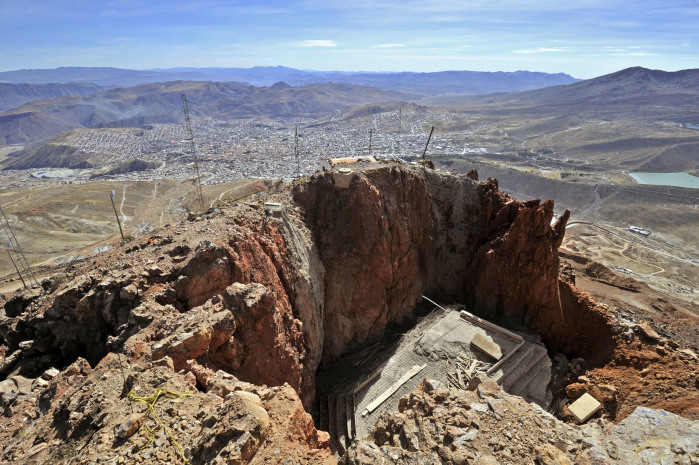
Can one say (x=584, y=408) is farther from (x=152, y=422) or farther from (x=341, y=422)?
(x=152, y=422)

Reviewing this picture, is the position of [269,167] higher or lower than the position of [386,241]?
lower

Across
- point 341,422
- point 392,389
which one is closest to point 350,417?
point 341,422

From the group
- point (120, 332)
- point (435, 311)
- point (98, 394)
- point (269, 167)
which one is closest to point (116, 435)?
point (98, 394)

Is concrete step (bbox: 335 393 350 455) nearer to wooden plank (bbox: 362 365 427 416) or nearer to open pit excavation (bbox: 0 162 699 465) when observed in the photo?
open pit excavation (bbox: 0 162 699 465)

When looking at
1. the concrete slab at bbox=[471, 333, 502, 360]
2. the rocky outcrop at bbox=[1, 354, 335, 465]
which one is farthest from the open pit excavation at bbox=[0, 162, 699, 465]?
the concrete slab at bbox=[471, 333, 502, 360]

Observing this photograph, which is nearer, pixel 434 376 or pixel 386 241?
pixel 434 376

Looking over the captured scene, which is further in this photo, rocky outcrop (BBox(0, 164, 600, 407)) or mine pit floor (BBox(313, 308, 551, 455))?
mine pit floor (BBox(313, 308, 551, 455))

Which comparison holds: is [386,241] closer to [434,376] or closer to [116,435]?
[434,376]

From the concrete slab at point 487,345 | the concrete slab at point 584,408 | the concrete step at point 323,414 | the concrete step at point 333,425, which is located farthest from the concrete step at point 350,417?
the concrete slab at point 584,408
